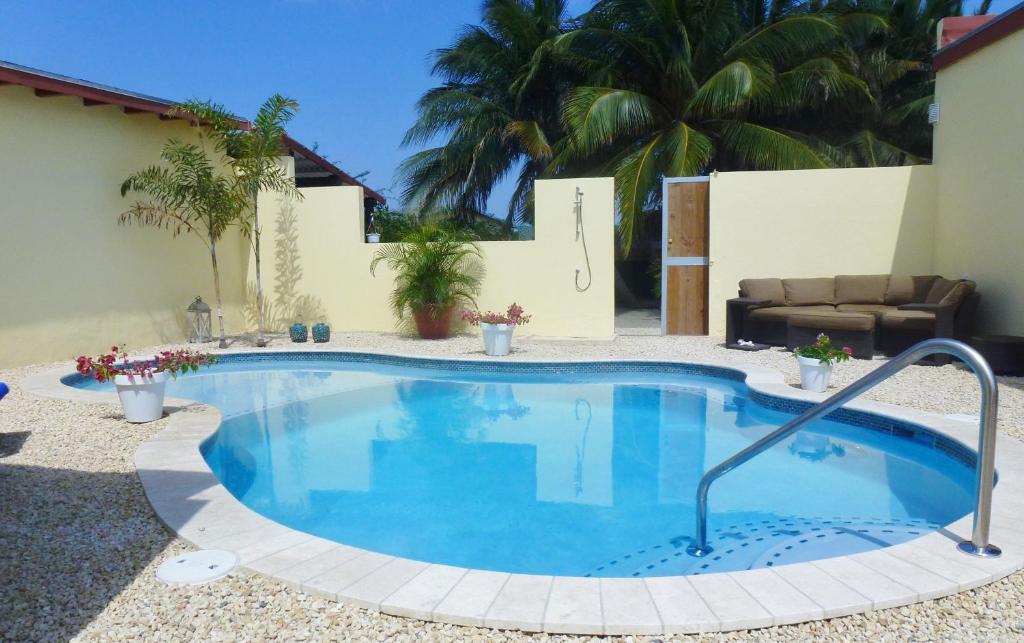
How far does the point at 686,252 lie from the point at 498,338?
12.0 feet

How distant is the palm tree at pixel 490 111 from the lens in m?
15.5

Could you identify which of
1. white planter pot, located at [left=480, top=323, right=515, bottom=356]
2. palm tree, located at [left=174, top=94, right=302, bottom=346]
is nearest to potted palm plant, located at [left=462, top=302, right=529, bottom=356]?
white planter pot, located at [left=480, top=323, right=515, bottom=356]

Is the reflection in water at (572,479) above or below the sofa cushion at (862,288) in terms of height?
below

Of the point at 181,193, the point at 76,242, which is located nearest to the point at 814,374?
the point at 181,193

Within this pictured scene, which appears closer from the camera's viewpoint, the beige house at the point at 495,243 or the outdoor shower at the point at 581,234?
the beige house at the point at 495,243

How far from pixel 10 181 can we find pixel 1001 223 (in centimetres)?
1213

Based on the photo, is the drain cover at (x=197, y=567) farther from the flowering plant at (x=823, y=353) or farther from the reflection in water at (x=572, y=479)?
the flowering plant at (x=823, y=353)

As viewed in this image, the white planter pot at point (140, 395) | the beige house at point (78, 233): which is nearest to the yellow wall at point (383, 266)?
the beige house at point (78, 233)

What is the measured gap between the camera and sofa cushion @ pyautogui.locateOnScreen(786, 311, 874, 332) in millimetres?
8086

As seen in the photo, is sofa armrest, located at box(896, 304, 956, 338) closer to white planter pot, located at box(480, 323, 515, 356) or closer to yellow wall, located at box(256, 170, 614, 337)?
yellow wall, located at box(256, 170, 614, 337)

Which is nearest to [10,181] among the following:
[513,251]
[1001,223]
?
[513,251]

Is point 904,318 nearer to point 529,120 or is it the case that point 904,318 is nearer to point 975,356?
point 975,356

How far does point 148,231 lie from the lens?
1024 cm

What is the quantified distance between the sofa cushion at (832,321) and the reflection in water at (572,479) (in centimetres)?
157
